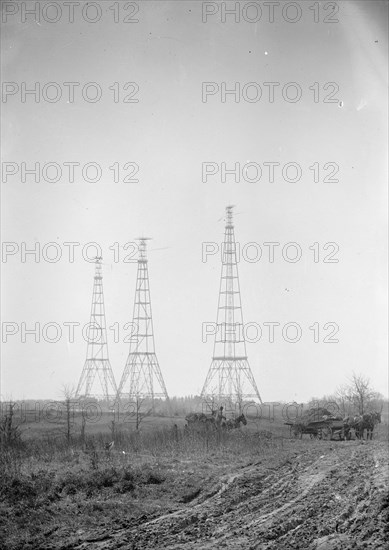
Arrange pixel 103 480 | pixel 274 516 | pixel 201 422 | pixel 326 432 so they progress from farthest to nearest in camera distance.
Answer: pixel 326 432, pixel 201 422, pixel 103 480, pixel 274 516

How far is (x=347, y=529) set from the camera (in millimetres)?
12141

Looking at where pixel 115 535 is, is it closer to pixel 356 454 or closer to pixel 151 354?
pixel 356 454

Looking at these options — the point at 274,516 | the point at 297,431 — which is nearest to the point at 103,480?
the point at 274,516

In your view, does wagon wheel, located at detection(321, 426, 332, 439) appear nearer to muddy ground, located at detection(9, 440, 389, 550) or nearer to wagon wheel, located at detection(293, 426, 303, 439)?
wagon wheel, located at detection(293, 426, 303, 439)

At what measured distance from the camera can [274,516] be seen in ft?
43.7

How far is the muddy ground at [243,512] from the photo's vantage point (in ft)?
38.1

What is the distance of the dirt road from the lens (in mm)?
11492

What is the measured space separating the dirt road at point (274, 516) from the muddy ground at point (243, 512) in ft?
0.05

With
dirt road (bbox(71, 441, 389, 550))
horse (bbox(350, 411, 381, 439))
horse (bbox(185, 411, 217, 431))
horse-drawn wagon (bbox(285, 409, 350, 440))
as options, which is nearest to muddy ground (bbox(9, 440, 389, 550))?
dirt road (bbox(71, 441, 389, 550))

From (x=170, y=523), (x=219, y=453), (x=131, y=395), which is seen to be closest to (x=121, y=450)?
(x=219, y=453)

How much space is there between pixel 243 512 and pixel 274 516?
0.82 meters

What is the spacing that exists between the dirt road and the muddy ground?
0.05 feet

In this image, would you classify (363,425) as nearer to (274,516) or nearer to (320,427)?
(320,427)

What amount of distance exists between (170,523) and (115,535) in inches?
45.3
